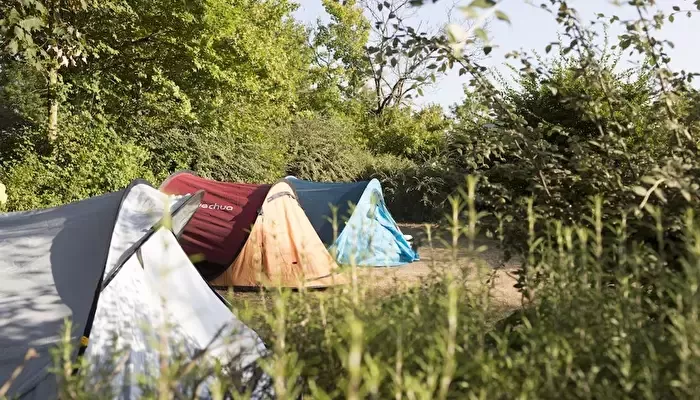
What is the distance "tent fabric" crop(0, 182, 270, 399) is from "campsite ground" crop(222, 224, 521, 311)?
39cm

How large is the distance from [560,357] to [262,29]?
536 inches

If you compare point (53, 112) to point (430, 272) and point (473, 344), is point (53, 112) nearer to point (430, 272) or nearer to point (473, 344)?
point (430, 272)

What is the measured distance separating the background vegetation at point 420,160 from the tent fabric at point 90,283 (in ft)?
5.24

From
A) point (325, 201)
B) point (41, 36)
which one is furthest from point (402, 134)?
point (41, 36)

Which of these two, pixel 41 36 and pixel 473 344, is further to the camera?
pixel 41 36

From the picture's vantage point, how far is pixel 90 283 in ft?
12.6

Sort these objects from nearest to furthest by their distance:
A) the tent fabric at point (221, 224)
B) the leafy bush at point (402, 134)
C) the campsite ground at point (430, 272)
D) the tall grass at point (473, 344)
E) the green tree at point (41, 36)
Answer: the tall grass at point (473, 344), the campsite ground at point (430, 272), the green tree at point (41, 36), the tent fabric at point (221, 224), the leafy bush at point (402, 134)

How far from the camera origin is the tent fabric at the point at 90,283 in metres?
3.58

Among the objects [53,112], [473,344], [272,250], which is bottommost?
[473,344]

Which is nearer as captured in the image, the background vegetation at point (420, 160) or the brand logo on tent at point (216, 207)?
the background vegetation at point (420, 160)

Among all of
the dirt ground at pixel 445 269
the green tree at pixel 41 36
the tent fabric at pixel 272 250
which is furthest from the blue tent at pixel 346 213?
the green tree at pixel 41 36

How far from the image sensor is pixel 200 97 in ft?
40.1

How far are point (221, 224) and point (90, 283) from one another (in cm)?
346

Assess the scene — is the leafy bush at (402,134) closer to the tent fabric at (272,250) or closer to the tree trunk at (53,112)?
the tree trunk at (53,112)
